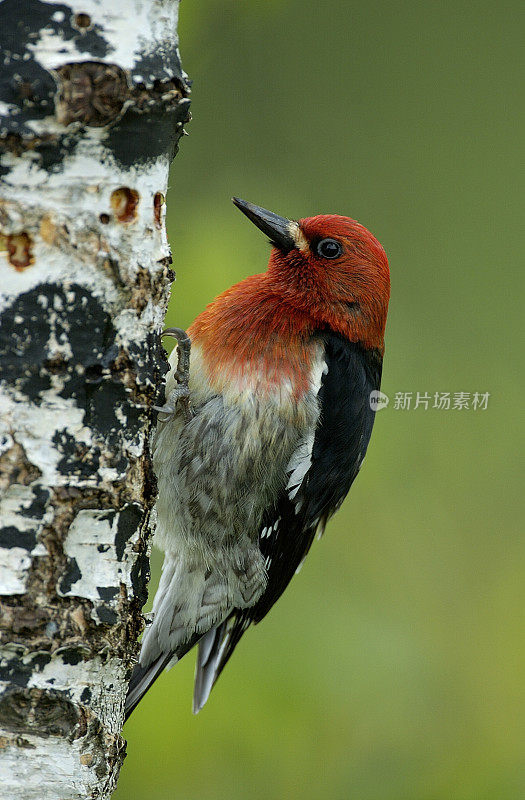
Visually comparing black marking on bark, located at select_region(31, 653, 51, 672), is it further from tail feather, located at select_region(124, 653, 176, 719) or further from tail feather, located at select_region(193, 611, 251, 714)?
tail feather, located at select_region(193, 611, 251, 714)

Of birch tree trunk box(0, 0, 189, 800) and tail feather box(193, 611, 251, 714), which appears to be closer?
birch tree trunk box(0, 0, 189, 800)

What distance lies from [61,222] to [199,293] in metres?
1.41

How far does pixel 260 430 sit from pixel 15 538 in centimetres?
108

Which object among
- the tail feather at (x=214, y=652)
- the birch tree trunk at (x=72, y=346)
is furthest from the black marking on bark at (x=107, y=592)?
the tail feather at (x=214, y=652)

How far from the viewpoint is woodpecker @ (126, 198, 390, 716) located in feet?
7.54

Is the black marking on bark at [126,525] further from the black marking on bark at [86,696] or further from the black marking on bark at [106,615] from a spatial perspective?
the black marking on bark at [86,696]

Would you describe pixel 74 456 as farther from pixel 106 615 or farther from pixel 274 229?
pixel 274 229

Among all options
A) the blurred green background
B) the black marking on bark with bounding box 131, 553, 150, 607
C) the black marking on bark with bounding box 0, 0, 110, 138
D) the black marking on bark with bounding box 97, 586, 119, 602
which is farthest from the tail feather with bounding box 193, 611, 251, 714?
the black marking on bark with bounding box 0, 0, 110, 138

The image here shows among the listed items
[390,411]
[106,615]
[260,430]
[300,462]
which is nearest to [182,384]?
A: [260,430]

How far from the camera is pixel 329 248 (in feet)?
8.21

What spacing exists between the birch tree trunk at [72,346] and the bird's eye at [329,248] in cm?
110

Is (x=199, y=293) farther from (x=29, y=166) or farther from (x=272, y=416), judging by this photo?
(x=29, y=166)

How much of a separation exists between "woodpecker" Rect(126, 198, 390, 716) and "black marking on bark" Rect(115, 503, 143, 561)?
2.45 ft

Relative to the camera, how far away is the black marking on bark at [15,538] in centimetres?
129
